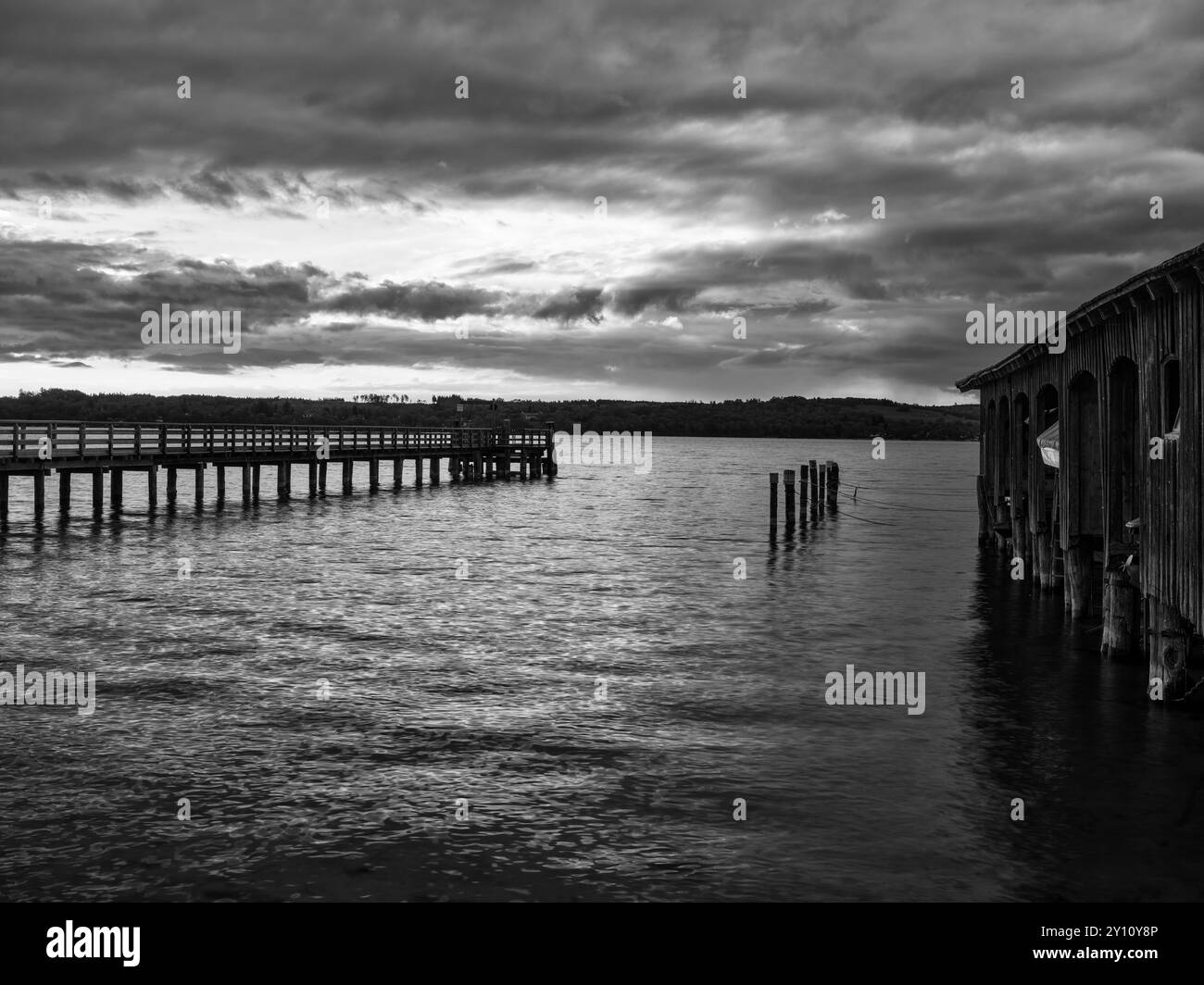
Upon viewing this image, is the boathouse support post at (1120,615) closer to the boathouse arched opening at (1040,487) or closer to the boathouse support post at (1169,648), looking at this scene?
the boathouse support post at (1169,648)

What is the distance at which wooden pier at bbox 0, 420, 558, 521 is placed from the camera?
126 feet

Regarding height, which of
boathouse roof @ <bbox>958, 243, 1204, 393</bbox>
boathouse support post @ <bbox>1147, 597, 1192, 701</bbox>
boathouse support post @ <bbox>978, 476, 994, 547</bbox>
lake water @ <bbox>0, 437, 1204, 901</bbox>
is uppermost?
boathouse roof @ <bbox>958, 243, 1204, 393</bbox>

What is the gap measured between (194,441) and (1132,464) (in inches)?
1634

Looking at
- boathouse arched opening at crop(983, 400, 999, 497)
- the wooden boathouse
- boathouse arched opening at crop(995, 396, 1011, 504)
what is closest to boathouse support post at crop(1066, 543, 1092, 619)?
the wooden boathouse

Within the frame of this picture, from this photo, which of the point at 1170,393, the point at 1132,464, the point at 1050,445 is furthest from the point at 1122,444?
the point at 1050,445

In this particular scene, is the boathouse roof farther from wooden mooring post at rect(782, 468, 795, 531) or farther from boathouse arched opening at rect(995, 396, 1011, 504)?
wooden mooring post at rect(782, 468, 795, 531)

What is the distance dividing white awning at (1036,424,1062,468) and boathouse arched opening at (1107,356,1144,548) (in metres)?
4.51

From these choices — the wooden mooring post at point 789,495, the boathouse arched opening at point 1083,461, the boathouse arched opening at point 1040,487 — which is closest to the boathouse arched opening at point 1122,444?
the boathouse arched opening at point 1083,461

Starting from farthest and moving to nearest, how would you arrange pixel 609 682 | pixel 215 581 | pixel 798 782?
A: pixel 215 581, pixel 609 682, pixel 798 782
